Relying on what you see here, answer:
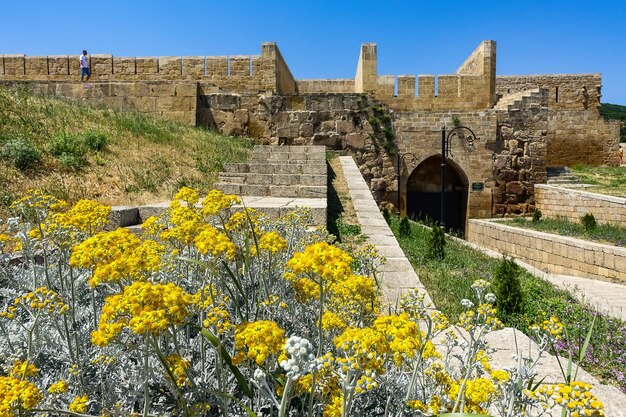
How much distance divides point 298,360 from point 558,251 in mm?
10851

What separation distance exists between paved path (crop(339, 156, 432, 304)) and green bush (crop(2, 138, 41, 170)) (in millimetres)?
4778

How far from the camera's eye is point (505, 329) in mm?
3832

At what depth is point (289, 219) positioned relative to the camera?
133 inches

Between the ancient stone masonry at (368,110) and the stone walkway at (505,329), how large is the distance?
4291mm

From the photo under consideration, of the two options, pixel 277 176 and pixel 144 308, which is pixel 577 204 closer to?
pixel 277 176

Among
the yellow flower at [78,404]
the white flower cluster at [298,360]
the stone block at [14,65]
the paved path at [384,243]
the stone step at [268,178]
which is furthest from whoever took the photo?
the stone block at [14,65]

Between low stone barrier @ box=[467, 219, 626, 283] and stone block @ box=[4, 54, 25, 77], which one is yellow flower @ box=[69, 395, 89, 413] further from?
stone block @ box=[4, 54, 25, 77]

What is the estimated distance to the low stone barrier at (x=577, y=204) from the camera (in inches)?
482

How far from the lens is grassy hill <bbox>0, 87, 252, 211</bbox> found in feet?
19.8

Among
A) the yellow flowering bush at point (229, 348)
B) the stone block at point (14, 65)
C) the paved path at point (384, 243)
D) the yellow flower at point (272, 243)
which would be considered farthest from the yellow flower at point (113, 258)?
the stone block at point (14, 65)

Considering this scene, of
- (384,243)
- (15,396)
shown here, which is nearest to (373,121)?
(384,243)

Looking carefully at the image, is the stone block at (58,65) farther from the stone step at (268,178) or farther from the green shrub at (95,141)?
the stone step at (268,178)

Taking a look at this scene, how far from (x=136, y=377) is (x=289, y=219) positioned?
69.6 inches

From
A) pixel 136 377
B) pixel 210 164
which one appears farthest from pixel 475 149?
pixel 136 377
